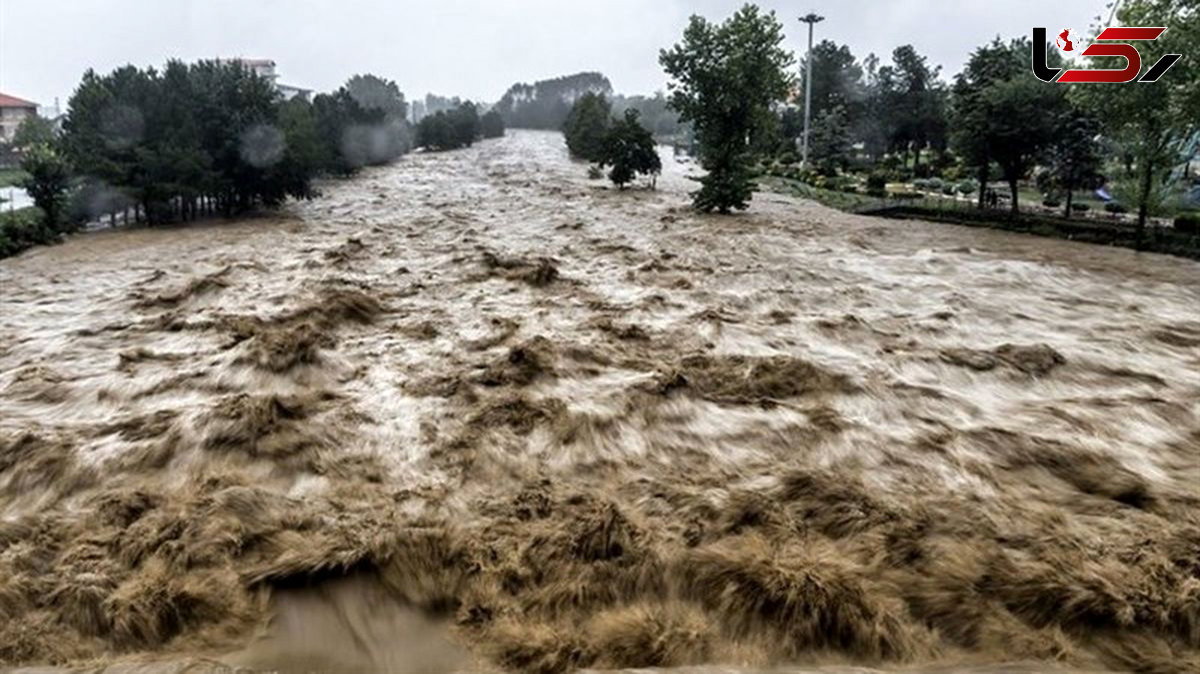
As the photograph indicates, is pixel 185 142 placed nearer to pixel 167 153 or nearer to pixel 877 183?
pixel 167 153

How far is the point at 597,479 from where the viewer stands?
25.6 feet

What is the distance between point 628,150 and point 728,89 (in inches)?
415

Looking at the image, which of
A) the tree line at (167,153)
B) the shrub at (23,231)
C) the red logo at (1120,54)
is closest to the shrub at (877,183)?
the red logo at (1120,54)

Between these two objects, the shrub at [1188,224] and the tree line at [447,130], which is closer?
the shrub at [1188,224]

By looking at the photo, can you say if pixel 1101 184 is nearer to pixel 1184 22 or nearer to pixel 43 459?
pixel 1184 22

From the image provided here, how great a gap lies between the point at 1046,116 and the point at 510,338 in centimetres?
2470

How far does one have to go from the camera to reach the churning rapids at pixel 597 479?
552cm

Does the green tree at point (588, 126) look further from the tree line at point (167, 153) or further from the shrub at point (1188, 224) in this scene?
the shrub at point (1188, 224)

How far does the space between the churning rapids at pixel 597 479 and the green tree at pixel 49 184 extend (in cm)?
1249

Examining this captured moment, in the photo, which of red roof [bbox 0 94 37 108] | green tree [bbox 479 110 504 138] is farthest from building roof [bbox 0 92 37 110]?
green tree [bbox 479 110 504 138]

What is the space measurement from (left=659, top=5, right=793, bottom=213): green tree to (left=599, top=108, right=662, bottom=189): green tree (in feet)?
27.4

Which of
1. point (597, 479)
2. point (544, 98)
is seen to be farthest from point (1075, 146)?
point (544, 98)

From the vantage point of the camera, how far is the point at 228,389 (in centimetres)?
1018

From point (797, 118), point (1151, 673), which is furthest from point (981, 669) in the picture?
point (797, 118)
